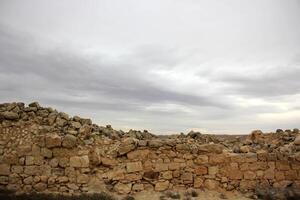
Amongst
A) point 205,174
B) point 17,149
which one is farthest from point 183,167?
point 17,149

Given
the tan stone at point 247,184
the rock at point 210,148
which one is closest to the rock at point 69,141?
the rock at point 210,148

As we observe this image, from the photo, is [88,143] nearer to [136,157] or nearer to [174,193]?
[136,157]

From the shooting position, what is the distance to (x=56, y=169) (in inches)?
466

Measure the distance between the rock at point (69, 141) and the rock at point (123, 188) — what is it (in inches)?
75.2

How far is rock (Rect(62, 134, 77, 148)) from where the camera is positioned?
1192 cm

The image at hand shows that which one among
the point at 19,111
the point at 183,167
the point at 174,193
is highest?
the point at 19,111

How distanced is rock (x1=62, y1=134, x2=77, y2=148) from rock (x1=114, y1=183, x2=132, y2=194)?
1.91m

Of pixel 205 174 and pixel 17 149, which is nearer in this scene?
pixel 17 149

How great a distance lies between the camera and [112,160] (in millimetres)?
12180

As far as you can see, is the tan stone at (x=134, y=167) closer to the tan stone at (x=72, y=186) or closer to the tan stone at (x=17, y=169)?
the tan stone at (x=72, y=186)

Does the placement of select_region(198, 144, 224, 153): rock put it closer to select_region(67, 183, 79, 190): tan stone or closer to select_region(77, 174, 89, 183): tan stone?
select_region(77, 174, 89, 183): tan stone

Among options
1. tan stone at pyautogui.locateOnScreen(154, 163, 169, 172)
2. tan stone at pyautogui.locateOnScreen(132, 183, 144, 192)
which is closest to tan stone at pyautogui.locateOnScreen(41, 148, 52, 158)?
tan stone at pyautogui.locateOnScreen(132, 183, 144, 192)

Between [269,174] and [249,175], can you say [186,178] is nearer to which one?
[249,175]

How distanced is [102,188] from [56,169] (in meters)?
1.57
